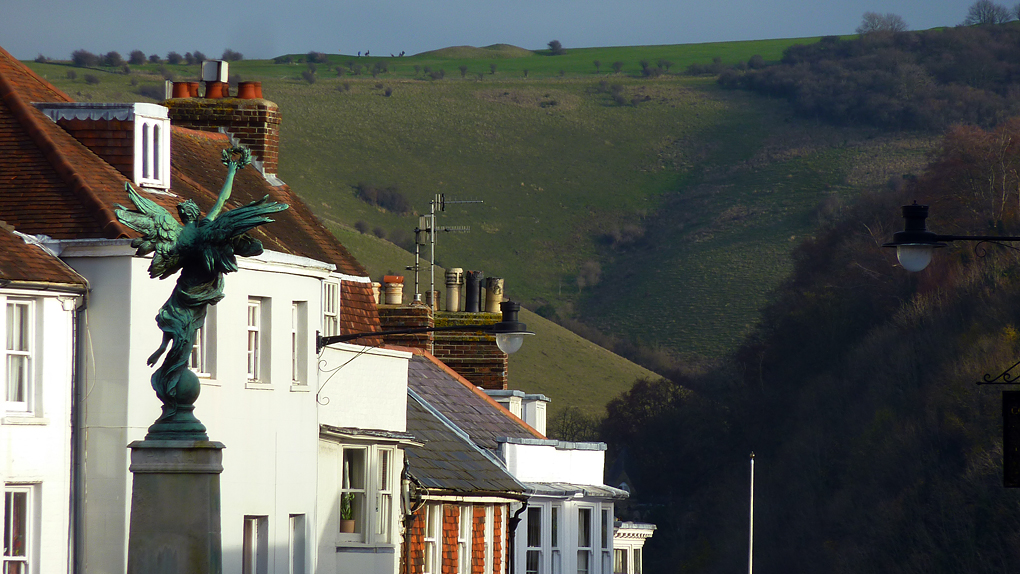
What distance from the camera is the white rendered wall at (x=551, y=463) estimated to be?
111 ft

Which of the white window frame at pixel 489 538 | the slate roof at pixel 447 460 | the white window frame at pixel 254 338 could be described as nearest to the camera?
the white window frame at pixel 254 338

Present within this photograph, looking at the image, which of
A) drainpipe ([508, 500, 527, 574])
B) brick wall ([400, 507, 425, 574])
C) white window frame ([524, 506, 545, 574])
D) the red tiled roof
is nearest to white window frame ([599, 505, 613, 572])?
white window frame ([524, 506, 545, 574])

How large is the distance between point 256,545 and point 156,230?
8832mm

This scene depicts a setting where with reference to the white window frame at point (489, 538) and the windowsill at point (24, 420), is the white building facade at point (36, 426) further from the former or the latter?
the white window frame at point (489, 538)

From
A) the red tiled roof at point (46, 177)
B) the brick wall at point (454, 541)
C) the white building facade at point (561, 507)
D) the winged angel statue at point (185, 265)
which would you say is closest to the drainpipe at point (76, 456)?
the red tiled roof at point (46, 177)

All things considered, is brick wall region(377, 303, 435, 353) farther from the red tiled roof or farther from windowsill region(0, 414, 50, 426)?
windowsill region(0, 414, 50, 426)

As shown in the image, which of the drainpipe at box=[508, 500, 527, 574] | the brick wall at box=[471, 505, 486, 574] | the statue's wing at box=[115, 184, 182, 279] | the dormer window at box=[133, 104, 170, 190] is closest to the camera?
the statue's wing at box=[115, 184, 182, 279]

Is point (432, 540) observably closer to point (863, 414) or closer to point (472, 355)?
point (472, 355)

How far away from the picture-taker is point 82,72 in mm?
190125

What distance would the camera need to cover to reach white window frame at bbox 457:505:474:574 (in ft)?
99.0

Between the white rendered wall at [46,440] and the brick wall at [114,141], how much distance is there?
131 inches

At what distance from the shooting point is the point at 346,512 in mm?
26031

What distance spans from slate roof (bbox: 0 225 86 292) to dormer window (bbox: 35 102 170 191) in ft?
8.93

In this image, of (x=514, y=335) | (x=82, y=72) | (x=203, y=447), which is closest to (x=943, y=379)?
(x=514, y=335)
